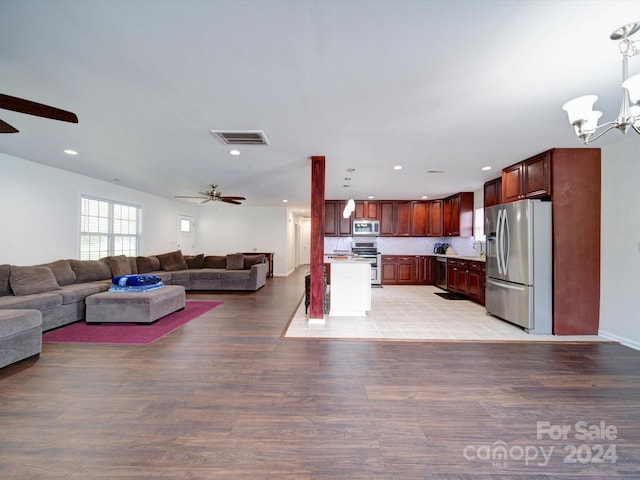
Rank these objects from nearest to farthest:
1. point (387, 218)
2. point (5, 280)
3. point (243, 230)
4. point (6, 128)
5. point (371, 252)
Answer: point (6, 128), point (5, 280), point (371, 252), point (387, 218), point (243, 230)

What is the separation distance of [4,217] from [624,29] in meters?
7.00

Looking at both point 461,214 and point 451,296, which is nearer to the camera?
point 451,296

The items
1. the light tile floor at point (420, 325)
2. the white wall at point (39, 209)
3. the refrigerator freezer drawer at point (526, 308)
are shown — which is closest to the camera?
the light tile floor at point (420, 325)

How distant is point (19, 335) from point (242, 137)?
3.01 m

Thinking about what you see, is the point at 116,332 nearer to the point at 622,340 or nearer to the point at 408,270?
the point at 622,340

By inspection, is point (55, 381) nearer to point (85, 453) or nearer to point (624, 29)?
point (85, 453)

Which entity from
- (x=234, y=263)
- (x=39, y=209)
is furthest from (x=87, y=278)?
(x=234, y=263)

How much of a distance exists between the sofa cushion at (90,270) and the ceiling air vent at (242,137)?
12.3 ft

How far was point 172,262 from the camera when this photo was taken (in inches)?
285

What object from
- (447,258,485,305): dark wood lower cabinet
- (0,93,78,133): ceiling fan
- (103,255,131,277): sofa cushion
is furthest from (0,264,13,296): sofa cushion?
(447,258,485,305): dark wood lower cabinet

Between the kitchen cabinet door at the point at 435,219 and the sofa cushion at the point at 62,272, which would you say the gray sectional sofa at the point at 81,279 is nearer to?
the sofa cushion at the point at 62,272

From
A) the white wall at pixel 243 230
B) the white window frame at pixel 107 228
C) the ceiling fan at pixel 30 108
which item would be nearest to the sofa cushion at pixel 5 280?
the white window frame at pixel 107 228

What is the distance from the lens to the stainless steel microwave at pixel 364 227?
7684 millimetres

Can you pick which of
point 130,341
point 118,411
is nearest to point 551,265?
point 118,411
